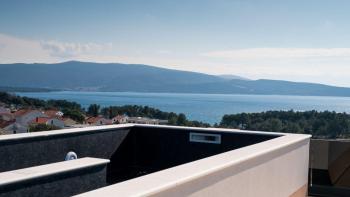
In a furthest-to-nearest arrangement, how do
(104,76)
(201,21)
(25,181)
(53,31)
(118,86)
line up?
(104,76), (118,86), (53,31), (201,21), (25,181)

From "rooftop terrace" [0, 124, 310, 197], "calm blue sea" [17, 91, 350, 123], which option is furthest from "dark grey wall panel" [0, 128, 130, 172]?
"calm blue sea" [17, 91, 350, 123]

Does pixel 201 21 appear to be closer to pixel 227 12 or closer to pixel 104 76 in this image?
pixel 227 12

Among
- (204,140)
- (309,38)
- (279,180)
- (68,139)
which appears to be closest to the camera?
(279,180)

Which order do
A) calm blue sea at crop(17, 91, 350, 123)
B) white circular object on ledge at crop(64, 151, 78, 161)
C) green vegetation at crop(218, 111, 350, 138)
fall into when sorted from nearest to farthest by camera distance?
white circular object on ledge at crop(64, 151, 78, 161) → green vegetation at crop(218, 111, 350, 138) → calm blue sea at crop(17, 91, 350, 123)

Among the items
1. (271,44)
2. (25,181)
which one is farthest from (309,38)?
(25,181)

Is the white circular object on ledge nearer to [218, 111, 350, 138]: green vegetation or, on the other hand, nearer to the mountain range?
[218, 111, 350, 138]: green vegetation

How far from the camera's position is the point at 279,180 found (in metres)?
3.94

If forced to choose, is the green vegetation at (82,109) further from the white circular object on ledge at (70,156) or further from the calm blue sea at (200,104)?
the white circular object on ledge at (70,156)

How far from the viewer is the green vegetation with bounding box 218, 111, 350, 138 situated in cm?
2397

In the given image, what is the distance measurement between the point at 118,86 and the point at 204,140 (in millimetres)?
163941

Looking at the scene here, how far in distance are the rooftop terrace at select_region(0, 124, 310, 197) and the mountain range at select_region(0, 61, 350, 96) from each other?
145353 mm

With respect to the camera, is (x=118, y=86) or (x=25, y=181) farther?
(x=118, y=86)

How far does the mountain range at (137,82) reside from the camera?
514ft

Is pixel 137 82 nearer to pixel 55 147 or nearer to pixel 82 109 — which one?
pixel 82 109
